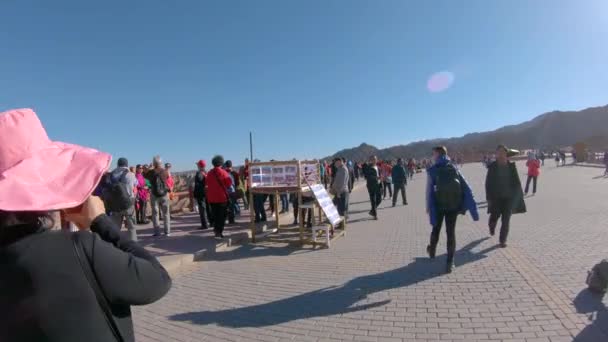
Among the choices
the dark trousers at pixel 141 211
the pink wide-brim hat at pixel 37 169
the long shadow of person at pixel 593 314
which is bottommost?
the long shadow of person at pixel 593 314

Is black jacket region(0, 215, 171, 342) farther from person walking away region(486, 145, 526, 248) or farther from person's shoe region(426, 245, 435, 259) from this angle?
person walking away region(486, 145, 526, 248)

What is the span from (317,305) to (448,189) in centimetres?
262

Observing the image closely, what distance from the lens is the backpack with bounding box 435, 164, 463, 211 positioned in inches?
225

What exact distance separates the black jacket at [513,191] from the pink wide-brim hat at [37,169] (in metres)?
7.29

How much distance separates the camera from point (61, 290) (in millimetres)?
1211

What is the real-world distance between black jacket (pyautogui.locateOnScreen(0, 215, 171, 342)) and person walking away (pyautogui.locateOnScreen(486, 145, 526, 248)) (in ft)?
23.6

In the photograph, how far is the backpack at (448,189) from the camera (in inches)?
225

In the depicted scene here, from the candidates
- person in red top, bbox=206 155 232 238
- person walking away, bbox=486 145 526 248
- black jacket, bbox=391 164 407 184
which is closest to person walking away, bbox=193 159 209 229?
person in red top, bbox=206 155 232 238

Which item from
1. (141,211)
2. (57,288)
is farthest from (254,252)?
(57,288)

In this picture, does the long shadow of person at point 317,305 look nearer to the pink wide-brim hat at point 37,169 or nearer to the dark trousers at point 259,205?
the pink wide-brim hat at point 37,169

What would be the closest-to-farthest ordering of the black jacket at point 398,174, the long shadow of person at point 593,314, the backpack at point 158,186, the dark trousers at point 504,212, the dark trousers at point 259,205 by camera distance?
the long shadow of person at point 593,314, the dark trousers at point 504,212, the backpack at point 158,186, the dark trousers at point 259,205, the black jacket at point 398,174

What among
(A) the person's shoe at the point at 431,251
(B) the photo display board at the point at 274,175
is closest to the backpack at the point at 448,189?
(A) the person's shoe at the point at 431,251

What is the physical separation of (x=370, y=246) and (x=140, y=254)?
6.80 metres

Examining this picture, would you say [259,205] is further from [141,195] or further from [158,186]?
[141,195]
